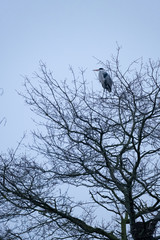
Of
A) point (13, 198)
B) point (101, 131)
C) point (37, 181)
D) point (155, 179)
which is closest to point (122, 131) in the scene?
point (101, 131)

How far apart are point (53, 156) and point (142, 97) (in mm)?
1930

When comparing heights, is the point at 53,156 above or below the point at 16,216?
above

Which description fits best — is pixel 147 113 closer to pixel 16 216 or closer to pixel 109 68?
pixel 109 68

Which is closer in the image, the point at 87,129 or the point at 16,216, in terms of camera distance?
the point at 16,216

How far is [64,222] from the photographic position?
454cm

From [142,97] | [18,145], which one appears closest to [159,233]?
[142,97]

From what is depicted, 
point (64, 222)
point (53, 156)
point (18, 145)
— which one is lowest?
point (64, 222)

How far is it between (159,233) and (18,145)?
285 cm

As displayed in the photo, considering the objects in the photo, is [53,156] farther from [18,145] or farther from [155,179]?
[155,179]

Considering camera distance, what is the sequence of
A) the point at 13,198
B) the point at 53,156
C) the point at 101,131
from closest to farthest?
1. the point at 13,198
2. the point at 101,131
3. the point at 53,156

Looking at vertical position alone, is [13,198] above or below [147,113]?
below

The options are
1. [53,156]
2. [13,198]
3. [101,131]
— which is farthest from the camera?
[53,156]

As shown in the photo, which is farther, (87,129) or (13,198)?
(87,129)

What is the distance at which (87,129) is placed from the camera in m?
5.07
